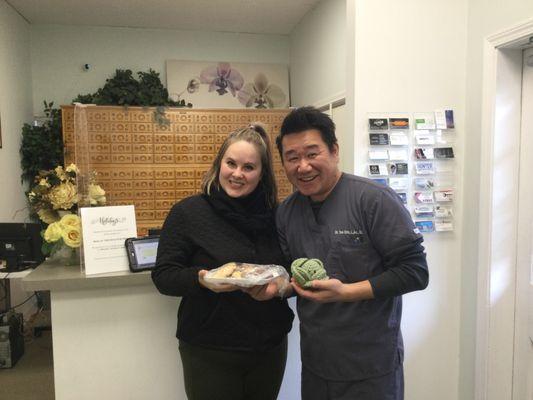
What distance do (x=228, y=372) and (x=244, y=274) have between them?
0.35 metres

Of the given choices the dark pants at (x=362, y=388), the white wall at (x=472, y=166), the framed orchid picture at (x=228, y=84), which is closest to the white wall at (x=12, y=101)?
the framed orchid picture at (x=228, y=84)

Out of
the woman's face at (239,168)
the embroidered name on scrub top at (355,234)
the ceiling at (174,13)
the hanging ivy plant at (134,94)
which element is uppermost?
the ceiling at (174,13)

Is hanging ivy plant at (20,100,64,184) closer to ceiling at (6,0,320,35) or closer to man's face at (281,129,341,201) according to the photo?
ceiling at (6,0,320,35)

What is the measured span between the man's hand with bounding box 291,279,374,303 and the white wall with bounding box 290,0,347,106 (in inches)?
104

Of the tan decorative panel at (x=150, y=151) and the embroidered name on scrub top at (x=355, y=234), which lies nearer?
the embroidered name on scrub top at (x=355, y=234)

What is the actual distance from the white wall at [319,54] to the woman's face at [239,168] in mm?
2404

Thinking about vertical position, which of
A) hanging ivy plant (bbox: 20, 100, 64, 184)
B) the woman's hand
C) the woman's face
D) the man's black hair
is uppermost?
hanging ivy plant (bbox: 20, 100, 64, 184)

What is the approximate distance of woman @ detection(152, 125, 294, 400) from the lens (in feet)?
3.98

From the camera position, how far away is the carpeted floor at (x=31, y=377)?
8.96 ft

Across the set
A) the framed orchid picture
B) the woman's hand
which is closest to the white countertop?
the woman's hand

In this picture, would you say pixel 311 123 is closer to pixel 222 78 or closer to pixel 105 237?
pixel 105 237

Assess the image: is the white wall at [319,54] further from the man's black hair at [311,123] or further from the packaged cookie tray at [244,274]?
the packaged cookie tray at [244,274]

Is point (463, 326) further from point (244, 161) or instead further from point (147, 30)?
point (147, 30)

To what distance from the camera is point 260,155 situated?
4.21 feet
